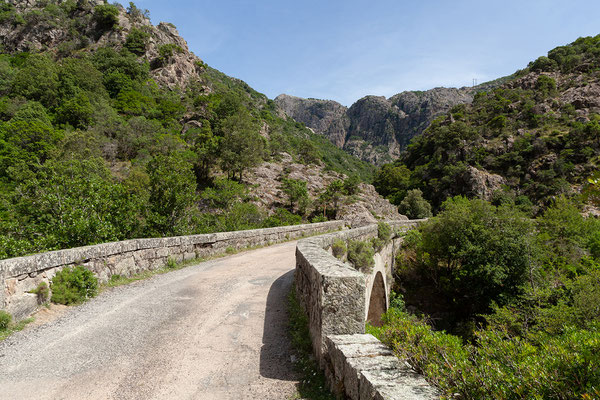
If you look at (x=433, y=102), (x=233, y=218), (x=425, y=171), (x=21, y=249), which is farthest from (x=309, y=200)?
(x=433, y=102)

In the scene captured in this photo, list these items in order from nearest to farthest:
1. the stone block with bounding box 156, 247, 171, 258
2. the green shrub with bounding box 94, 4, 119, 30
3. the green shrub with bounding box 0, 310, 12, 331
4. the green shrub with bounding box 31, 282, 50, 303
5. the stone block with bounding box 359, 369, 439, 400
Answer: the stone block with bounding box 359, 369, 439, 400 → the green shrub with bounding box 0, 310, 12, 331 → the green shrub with bounding box 31, 282, 50, 303 → the stone block with bounding box 156, 247, 171, 258 → the green shrub with bounding box 94, 4, 119, 30

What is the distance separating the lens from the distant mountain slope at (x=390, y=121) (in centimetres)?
16338

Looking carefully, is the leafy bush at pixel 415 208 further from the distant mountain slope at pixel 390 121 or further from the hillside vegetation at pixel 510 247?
the distant mountain slope at pixel 390 121

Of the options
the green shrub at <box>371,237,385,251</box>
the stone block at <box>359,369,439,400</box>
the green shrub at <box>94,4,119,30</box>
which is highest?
the green shrub at <box>94,4,119,30</box>

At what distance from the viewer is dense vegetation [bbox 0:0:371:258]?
10.0 meters

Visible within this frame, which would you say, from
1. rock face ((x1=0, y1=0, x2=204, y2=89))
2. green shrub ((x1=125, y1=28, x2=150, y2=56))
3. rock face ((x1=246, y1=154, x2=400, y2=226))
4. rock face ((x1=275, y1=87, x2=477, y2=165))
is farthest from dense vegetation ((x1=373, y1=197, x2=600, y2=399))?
rock face ((x1=275, y1=87, x2=477, y2=165))

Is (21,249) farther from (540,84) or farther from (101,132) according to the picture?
(540,84)

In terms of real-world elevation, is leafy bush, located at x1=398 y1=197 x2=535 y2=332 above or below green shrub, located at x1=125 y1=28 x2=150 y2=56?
below

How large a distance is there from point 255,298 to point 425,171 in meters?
67.6

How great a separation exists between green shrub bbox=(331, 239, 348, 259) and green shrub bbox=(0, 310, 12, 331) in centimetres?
629

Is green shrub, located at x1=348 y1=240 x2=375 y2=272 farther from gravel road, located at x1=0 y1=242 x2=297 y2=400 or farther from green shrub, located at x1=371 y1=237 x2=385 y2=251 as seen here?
green shrub, located at x1=371 y1=237 x2=385 y2=251

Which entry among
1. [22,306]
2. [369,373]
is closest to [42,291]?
[22,306]

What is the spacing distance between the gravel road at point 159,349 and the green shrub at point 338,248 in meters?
2.03

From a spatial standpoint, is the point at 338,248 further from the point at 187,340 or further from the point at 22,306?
the point at 22,306
